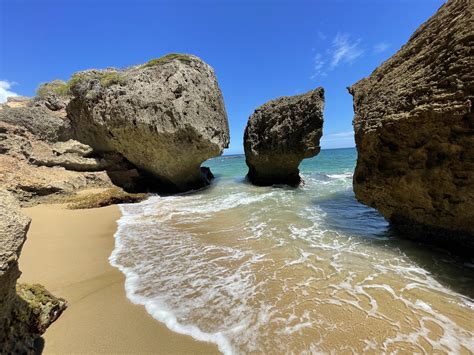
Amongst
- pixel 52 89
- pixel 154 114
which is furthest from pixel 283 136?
pixel 52 89

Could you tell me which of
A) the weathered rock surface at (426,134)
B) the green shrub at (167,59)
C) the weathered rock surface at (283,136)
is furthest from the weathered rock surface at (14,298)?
the weathered rock surface at (283,136)

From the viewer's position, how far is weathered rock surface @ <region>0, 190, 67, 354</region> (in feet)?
6.50

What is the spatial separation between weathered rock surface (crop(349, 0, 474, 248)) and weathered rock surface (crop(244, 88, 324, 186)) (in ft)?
25.1

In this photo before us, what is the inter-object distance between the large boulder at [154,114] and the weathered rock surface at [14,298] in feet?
32.2

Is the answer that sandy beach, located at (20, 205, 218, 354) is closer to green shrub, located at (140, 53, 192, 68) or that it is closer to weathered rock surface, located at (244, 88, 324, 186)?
green shrub, located at (140, 53, 192, 68)

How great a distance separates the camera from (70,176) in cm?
1116

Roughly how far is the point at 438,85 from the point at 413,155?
126 cm

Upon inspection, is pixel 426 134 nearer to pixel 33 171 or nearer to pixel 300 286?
pixel 300 286

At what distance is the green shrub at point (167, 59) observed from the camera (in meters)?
12.9

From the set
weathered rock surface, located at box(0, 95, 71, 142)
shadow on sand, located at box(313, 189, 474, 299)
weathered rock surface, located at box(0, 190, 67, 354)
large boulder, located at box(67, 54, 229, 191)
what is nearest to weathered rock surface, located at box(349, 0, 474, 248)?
shadow on sand, located at box(313, 189, 474, 299)

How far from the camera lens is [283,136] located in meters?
14.5

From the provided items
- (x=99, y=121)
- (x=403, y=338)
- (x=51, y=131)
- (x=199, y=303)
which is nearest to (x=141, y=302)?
(x=199, y=303)

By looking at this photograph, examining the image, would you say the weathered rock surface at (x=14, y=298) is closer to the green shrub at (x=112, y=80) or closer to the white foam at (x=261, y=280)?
the white foam at (x=261, y=280)

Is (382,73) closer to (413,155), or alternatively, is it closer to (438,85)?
(438,85)
